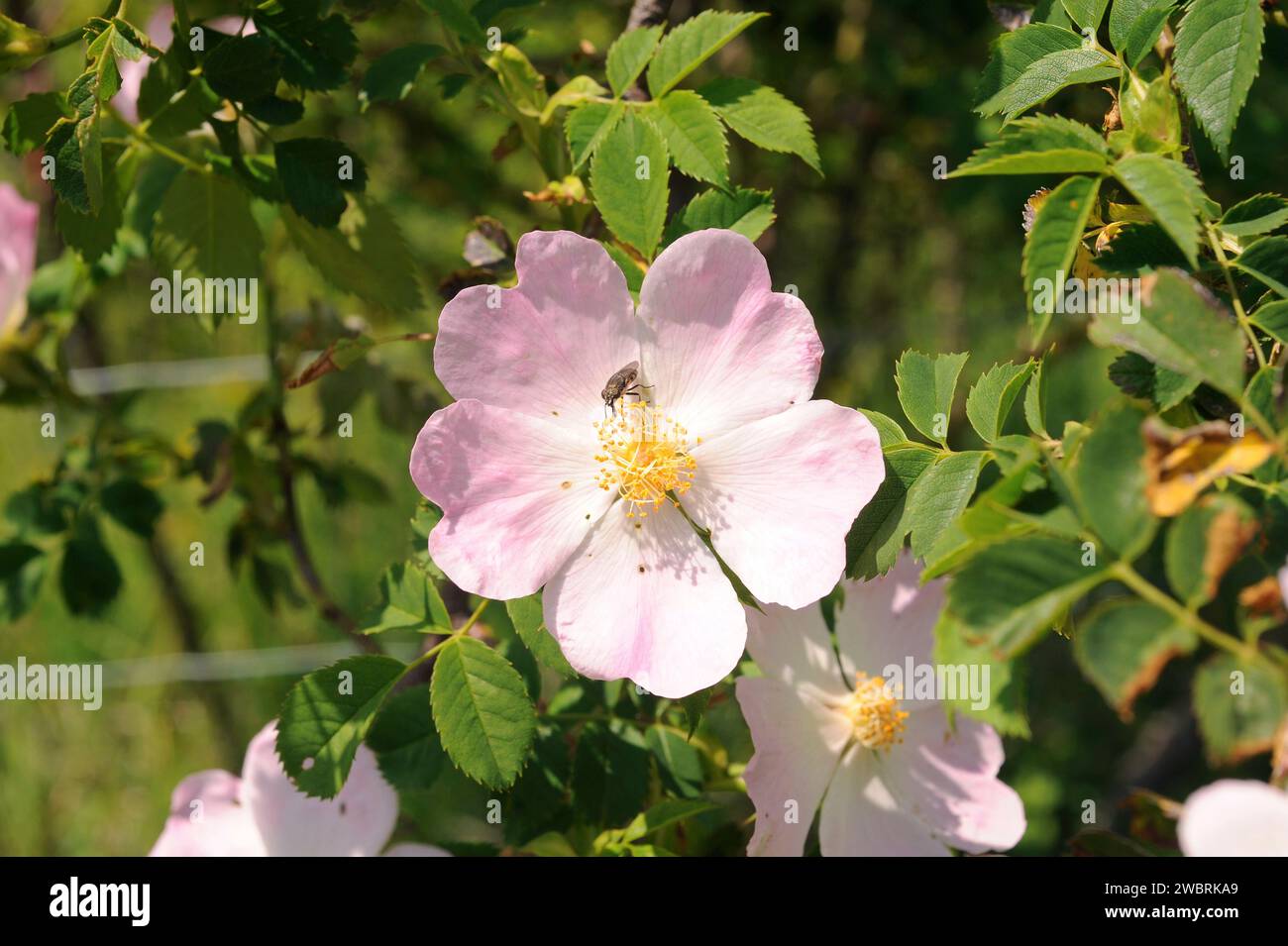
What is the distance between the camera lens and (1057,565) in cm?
69

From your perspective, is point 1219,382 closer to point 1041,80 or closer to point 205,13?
point 1041,80

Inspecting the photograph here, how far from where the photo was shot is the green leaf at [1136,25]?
0.89 m

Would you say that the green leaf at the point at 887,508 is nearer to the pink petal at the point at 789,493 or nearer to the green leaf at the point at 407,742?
the pink petal at the point at 789,493

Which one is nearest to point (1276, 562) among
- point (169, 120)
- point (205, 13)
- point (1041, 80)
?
point (1041, 80)

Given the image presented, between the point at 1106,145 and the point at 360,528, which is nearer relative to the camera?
the point at 1106,145

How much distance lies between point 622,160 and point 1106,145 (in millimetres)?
389

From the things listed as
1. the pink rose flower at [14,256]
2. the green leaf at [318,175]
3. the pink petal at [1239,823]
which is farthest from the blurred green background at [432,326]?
the pink petal at [1239,823]

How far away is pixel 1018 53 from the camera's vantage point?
0.97m

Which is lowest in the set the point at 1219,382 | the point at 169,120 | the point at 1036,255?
the point at 1219,382

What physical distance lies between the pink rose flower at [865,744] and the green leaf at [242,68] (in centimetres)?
66

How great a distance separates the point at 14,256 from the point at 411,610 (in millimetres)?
897

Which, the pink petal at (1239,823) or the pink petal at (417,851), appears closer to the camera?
the pink petal at (1239,823)

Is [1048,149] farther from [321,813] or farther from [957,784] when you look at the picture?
[321,813]

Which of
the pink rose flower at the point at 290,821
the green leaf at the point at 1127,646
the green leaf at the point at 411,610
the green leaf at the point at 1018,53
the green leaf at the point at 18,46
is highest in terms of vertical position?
the green leaf at the point at 18,46
